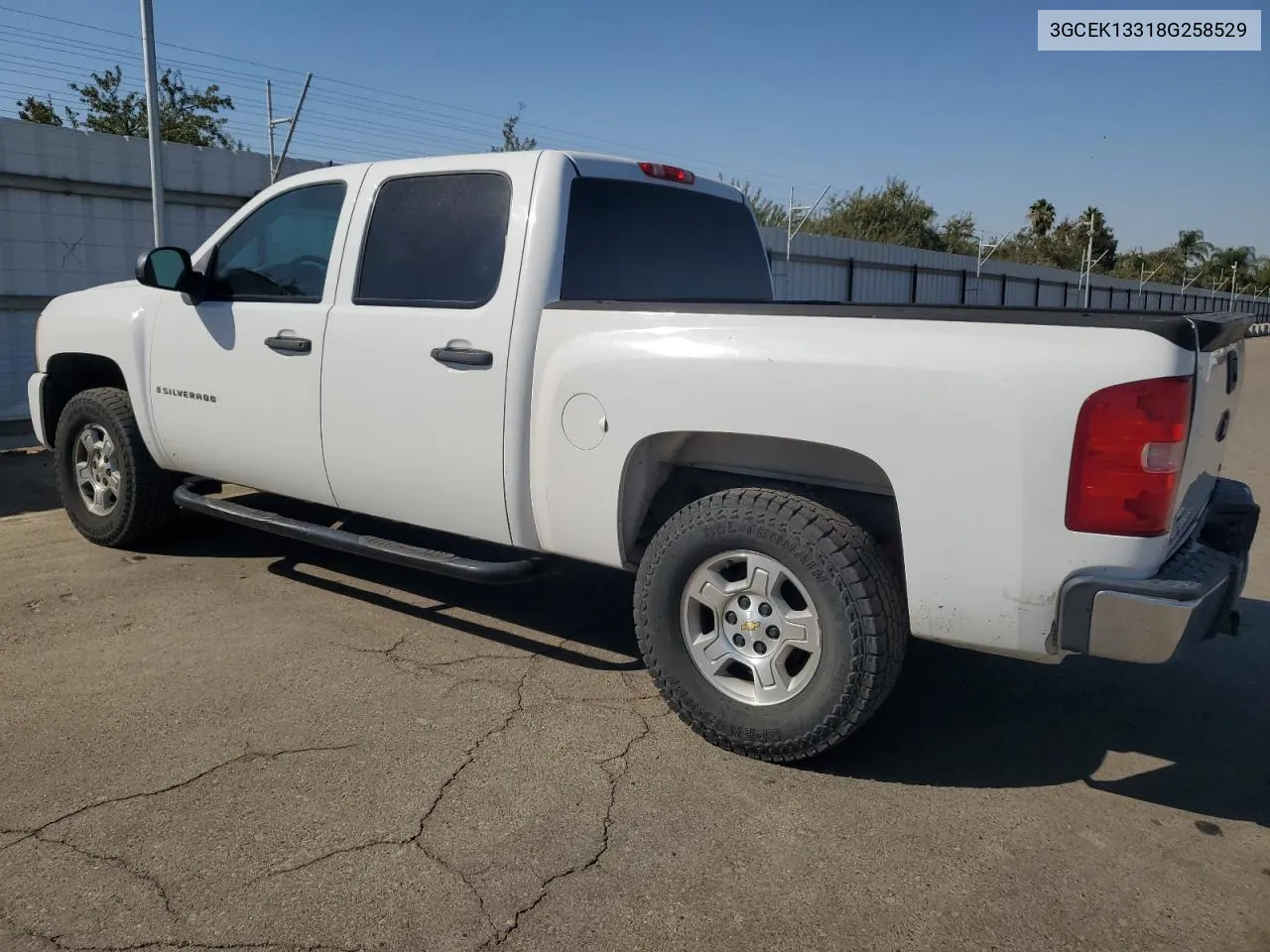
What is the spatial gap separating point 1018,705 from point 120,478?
464cm

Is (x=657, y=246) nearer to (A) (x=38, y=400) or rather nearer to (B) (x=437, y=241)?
(B) (x=437, y=241)

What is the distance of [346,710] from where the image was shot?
12.2 feet

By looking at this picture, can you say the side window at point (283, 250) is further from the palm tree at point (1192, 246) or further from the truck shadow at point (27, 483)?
the palm tree at point (1192, 246)

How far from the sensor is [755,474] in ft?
11.6

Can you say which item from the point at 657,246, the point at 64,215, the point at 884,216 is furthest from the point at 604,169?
the point at 884,216

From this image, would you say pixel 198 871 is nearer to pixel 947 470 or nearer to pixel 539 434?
pixel 539 434

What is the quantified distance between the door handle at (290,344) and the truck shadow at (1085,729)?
2.75 m

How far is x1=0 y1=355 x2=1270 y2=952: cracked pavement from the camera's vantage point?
2.56 metres

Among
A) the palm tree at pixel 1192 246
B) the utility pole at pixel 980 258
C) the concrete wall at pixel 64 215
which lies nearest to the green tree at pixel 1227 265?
the palm tree at pixel 1192 246

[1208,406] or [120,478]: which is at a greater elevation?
[1208,406]

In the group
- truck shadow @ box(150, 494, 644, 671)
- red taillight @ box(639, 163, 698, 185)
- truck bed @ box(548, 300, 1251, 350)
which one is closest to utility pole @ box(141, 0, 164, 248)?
truck shadow @ box(150, 494, 644, 671)

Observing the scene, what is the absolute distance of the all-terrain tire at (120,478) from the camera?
5.40 m

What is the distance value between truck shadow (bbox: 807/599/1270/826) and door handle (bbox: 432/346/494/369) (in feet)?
6.13

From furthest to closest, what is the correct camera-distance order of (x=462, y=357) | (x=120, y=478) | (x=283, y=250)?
(x=120, y=478) < (x=283, y=250) < (x=462, y=357)
